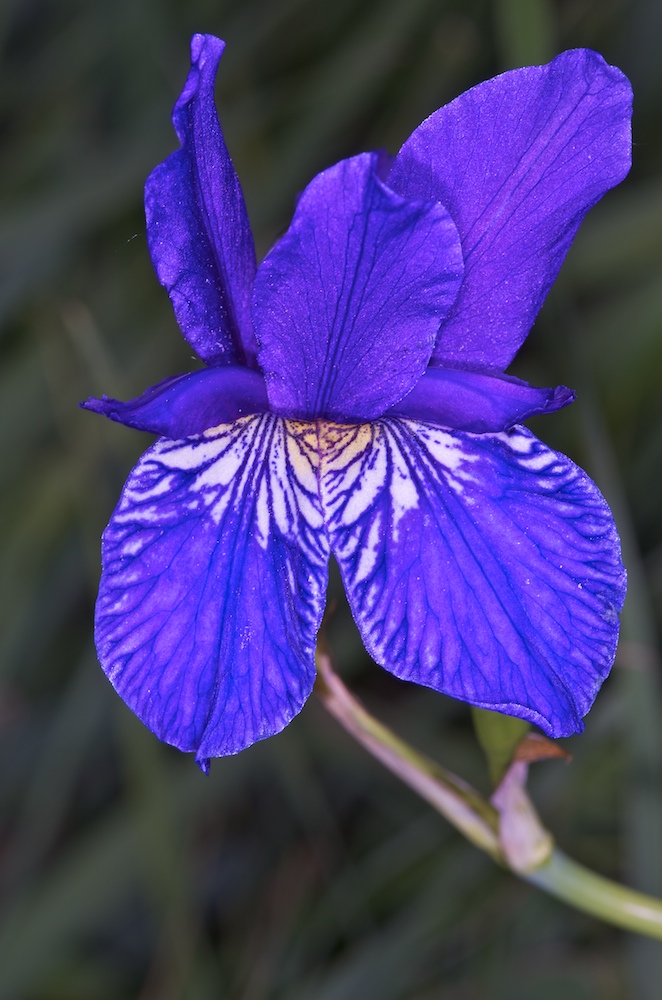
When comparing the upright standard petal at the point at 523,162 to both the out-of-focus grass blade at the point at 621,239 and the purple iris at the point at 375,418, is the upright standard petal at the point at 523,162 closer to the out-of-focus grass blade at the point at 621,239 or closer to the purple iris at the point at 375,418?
the purple iris at the point at 375,418

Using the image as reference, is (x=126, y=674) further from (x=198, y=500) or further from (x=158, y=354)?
(x=158, y=354)

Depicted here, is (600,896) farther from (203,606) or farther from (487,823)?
(203,606)

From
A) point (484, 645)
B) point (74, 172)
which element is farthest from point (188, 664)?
point (74, 172)

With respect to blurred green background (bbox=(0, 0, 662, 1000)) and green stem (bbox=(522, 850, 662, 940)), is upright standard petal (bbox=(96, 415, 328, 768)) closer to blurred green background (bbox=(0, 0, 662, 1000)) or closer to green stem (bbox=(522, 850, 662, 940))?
green stem (bbox=(522, 850, 662, 940))

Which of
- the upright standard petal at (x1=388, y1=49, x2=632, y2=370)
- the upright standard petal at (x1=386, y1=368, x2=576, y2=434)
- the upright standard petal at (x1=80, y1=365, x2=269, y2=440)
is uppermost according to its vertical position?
the upright standard petal at (x1=388, y1=49, x2=632, y2=370)

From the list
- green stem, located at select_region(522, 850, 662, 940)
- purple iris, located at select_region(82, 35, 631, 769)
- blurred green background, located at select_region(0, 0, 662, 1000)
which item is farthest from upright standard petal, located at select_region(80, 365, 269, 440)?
blurred green background, located at select_region(0, 0, 662, 1000)

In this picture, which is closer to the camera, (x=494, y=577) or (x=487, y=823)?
(x=494, y=577)

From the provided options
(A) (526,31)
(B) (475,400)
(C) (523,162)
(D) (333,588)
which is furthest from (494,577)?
(D) (333,588)
